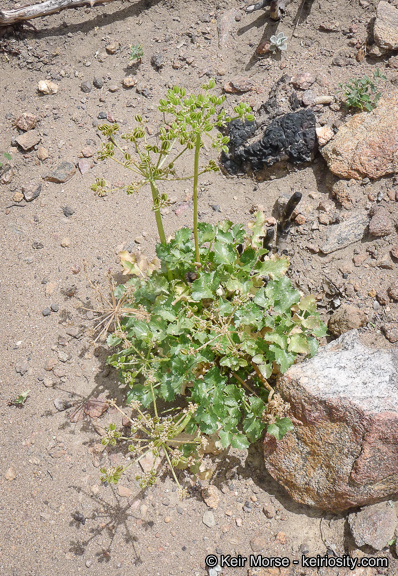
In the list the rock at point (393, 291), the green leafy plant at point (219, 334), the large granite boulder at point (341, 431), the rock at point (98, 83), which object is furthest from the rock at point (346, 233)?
the rock at point (98, 83)

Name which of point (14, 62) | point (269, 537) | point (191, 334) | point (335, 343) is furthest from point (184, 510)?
point (14, 62)

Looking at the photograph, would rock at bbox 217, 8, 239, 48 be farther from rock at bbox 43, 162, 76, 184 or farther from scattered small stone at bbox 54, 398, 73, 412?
scattered small stone at bbox 54, 398, 73, 412

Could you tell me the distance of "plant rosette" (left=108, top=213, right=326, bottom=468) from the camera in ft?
10.3

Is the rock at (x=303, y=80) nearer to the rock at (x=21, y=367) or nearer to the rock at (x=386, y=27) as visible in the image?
the rock at (x=386, y=27)

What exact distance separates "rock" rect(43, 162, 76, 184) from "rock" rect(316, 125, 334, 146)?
97.6 inches

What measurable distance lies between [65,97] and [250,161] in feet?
7.57

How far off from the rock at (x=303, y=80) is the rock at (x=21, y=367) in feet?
11.9

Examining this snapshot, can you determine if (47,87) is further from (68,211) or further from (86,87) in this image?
(68,211)

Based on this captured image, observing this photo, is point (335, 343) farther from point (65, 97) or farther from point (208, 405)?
point (65, 97)

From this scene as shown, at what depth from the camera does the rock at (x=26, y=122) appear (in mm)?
5055

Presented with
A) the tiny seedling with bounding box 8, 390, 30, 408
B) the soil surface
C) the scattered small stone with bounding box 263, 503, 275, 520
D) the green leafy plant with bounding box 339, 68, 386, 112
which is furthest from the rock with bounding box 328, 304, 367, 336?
the tiny seedling with bounding box 8, 390, 30, 408

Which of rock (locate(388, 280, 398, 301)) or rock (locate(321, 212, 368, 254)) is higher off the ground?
rock (locate(321, 212, 368, 254))

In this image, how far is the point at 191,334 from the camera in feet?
11.3

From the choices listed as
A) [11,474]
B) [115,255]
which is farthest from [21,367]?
[115,255]
